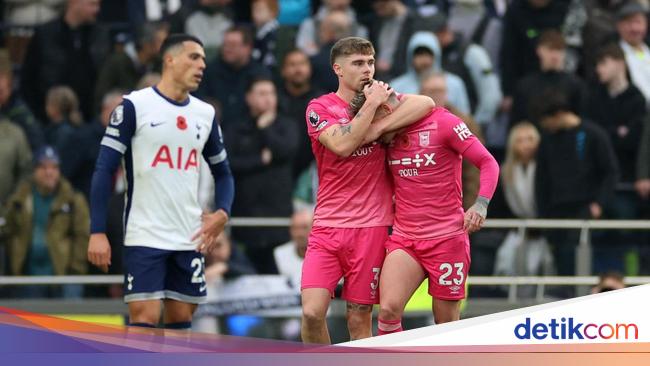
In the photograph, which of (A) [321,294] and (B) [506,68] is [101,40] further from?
(A) [321,294]

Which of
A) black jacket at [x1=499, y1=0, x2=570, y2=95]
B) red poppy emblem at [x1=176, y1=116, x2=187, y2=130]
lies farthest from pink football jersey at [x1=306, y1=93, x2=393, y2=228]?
black jacket at [x1=499, y1=0, x2=570, y2=95]

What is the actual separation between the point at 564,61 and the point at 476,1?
1175 mm

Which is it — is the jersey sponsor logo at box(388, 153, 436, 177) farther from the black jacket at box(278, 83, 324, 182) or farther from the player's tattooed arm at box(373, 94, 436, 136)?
the black jacket at box(278, 83, 324, 182)

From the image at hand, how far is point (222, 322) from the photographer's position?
14.9 m

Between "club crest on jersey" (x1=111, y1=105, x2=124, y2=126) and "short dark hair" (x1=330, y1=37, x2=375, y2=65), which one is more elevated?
"short dark hair" (x1=330, y1=37, x2=375, y2=65)

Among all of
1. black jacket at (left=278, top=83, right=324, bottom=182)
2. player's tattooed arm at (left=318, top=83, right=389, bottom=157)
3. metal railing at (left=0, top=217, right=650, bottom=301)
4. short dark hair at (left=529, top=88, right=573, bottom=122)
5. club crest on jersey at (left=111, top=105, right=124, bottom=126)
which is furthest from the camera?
black jacket at (left=278, top=83, right=324, bottom=182)

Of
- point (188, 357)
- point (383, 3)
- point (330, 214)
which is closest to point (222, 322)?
point (383, 3)

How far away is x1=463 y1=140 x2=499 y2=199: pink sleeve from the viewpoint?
9.48 meters

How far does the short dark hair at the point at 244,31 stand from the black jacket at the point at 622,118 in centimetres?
365

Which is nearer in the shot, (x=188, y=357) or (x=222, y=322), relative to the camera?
(x=188, y=357)

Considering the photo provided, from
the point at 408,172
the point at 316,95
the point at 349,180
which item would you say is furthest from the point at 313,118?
the point at 316,95

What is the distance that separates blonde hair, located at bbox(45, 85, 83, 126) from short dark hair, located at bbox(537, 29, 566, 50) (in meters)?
4.98

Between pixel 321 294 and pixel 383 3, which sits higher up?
pixel 383 3

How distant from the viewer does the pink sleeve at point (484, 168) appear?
948 cm
